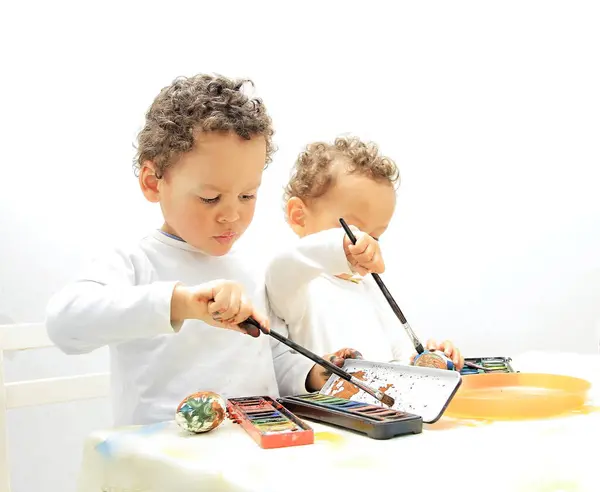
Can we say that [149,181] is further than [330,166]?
No

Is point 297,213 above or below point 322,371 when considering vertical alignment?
above

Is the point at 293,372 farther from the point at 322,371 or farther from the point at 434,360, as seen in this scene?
the point at 434,360

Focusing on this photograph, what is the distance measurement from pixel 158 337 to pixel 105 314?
0.45 ft

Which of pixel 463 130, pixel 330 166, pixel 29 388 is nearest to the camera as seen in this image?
pixel 29 388

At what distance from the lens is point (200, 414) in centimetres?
61

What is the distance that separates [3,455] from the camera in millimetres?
1067

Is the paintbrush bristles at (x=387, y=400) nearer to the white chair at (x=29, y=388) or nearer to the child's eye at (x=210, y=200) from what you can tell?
the child's eye at (x=210, y=200)

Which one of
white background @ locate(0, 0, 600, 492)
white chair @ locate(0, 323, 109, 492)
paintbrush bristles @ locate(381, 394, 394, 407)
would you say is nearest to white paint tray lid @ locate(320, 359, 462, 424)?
paintbrush bristles @ locate(381, 394, 394, 407)

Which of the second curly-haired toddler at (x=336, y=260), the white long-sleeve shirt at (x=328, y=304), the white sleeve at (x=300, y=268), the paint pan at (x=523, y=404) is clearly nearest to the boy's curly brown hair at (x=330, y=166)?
the second curly-haired toddler at (x=336, y=260)

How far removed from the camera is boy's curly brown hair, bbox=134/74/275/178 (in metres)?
0.86

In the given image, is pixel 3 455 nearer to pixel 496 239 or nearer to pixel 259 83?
pixel 259 83

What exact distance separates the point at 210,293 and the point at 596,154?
1461 millimetres

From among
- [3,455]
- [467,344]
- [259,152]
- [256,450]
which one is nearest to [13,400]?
[3,455]

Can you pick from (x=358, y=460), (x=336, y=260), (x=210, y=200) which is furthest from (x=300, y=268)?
(x=358, y=460)
